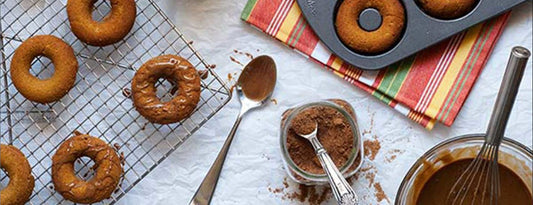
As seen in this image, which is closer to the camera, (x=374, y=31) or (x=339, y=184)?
(x=339, y=184)

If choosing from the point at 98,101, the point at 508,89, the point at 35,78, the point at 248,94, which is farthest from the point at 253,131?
the point at 508,89

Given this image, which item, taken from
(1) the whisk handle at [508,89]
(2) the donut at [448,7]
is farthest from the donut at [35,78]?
(1) the whisk handle at [508,89]

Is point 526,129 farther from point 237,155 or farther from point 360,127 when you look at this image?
point 237,155

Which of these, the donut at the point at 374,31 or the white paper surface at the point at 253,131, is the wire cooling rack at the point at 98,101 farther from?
the donut at the point at 374,31

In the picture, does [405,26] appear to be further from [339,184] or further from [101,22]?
[101,22]

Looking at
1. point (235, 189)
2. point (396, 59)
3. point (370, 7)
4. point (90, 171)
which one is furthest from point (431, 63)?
point (90, 171)

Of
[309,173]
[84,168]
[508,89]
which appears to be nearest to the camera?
[508,89]
